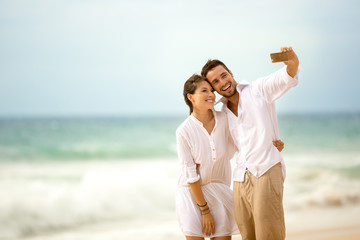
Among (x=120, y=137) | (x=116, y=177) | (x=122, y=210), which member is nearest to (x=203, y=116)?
(x=122, y=210)

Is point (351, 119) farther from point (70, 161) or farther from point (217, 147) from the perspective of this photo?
point (217, 147)

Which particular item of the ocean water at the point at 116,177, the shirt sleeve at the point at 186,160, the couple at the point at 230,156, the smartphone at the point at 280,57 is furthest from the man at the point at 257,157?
the ocean water at the point at 116,177

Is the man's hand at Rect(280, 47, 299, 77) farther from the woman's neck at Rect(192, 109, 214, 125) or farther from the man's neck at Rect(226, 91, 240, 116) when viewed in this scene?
the woman's neck at Rect(192, 109, 214, 125)

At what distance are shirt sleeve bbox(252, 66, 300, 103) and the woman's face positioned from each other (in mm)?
292

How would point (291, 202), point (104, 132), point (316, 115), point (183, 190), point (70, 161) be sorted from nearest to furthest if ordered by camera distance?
A: point (183, 190) → point (291, 202) → point (70, 161) → point (104, 132) → point (316, 115)

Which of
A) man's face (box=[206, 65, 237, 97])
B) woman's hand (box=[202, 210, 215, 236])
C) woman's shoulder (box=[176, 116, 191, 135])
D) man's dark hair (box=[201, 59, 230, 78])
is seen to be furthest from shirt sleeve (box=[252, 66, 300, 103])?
woman's hand (box=[202, 210, 215, 236])

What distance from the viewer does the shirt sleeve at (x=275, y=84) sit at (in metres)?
2.61

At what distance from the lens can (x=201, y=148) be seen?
300 centimetres

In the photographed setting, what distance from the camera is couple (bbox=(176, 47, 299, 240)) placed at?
2.79 metres

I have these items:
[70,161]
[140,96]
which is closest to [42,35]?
[140,96]

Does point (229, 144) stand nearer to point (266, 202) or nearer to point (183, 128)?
point (183, 128)

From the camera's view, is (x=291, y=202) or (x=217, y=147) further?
(x=291, y=202)

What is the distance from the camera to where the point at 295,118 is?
22625mm

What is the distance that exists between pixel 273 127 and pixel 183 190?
745mm
